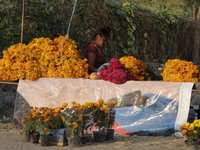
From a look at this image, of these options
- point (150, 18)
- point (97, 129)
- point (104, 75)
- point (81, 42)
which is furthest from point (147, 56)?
point (97, 129)

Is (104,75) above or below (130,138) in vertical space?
above

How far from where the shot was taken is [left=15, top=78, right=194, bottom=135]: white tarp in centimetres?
536

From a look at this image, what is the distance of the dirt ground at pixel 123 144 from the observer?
459cm

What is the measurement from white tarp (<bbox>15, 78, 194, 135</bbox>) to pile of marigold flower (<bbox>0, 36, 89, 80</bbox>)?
0.12m

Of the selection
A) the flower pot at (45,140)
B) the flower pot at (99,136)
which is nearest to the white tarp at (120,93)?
the flower pot at (99,136)

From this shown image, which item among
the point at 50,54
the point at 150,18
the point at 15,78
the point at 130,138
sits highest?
the point at 150,18

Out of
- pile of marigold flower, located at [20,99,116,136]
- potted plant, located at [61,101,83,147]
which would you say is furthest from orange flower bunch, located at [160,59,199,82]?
potted plant, located at [61,101,83,147]

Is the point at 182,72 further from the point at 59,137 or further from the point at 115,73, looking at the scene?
the point at 59,137

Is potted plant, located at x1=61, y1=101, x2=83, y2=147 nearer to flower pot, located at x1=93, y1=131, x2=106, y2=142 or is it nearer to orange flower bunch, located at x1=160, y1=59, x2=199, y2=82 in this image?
flower pot, located at x1=93, y1=131, x2=106, y2=142

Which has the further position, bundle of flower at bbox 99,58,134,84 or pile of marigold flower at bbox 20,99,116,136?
bundle of flower at bbox 99,58,134,84

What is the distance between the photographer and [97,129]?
207 inches

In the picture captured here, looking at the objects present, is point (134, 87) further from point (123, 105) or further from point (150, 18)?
point (150, 18)

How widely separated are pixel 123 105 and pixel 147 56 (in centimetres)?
464

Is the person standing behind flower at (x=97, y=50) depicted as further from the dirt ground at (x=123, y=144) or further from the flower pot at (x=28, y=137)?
the flower pot at (x=28, y=137)
